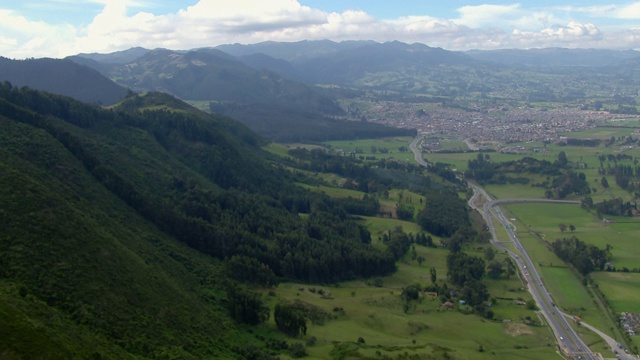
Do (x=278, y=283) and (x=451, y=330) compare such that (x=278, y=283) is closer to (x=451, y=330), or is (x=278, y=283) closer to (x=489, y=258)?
(x=451, y=330)

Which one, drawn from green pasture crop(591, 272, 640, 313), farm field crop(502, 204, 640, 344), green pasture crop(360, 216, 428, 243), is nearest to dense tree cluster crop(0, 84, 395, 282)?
green pasture crop(360, 216, 428, 243)

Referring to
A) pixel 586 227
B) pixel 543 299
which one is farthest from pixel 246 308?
pixel 586 227

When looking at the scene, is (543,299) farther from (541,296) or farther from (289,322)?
(289,322)

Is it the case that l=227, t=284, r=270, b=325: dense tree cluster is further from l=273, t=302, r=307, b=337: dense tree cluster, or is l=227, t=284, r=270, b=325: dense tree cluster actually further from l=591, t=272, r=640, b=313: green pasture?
l=591, t=272, r=640, b=313: green pasture

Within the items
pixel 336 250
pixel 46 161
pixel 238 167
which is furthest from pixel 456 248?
pixel 46 161

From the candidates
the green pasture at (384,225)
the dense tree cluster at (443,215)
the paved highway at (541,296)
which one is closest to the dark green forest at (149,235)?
the dense tree cluster at (443,215)

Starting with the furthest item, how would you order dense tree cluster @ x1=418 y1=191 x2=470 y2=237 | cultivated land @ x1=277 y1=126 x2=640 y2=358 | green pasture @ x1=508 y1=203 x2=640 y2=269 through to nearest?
1. dense tree cluster @ x1=418 y1=191 x2=470 y2=237
2. green pasture @ x1=508 y1=203 x2=640 y2=269
3. cultivated land @ x1=277 y1=126 x2=640 y2=358

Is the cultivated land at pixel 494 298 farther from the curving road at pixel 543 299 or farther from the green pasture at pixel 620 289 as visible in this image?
the curving road at pixel 543 299

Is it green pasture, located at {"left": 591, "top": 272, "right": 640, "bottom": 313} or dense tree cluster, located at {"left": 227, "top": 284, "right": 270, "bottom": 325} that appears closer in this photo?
dense tree cluster, located at {"left": 227, "top": 284, "right": 270, "bottom": 325}
